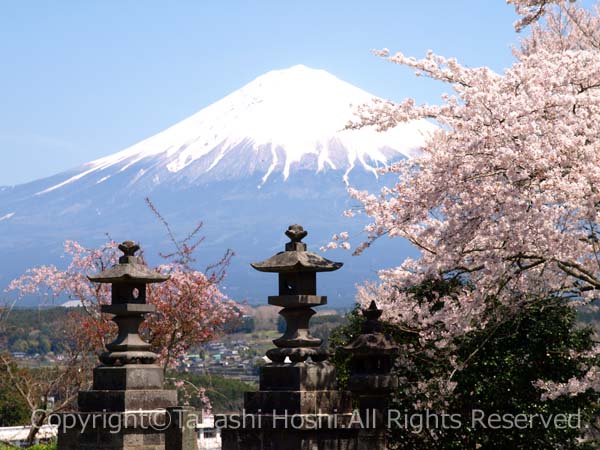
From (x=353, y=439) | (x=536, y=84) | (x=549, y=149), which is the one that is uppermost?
(x=536, y=84)

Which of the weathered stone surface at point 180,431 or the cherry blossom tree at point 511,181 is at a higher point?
the cherry blossom tree at point 511,181

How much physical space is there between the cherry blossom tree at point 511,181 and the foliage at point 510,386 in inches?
178

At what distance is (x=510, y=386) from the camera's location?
19.5 meters

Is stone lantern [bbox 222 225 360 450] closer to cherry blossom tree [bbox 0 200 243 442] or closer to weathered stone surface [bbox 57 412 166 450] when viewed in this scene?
weathered stone surface [bbox 57 412 166 450]

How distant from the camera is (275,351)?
40.0 feet

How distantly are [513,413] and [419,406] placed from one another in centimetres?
194

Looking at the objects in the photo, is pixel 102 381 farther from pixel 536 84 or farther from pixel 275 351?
pixel 536 84

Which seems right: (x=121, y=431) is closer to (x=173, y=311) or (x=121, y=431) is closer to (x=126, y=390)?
(x=126, y=390)

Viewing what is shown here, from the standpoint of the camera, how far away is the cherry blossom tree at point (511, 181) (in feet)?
38.7

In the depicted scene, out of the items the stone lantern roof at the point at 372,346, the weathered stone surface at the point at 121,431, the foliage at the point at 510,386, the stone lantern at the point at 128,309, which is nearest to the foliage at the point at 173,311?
the foliage at the point at 510,386

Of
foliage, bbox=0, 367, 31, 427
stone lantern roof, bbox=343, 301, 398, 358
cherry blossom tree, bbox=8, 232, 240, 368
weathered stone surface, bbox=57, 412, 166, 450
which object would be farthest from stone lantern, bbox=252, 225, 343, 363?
foliage, bbox=0, 367, 31, 427

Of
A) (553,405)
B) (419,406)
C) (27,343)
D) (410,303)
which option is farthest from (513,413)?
(27,343)

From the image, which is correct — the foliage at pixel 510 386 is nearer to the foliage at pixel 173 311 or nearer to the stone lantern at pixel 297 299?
the foliage at pixel 173 311

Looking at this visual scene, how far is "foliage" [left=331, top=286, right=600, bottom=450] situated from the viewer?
1936 cm
